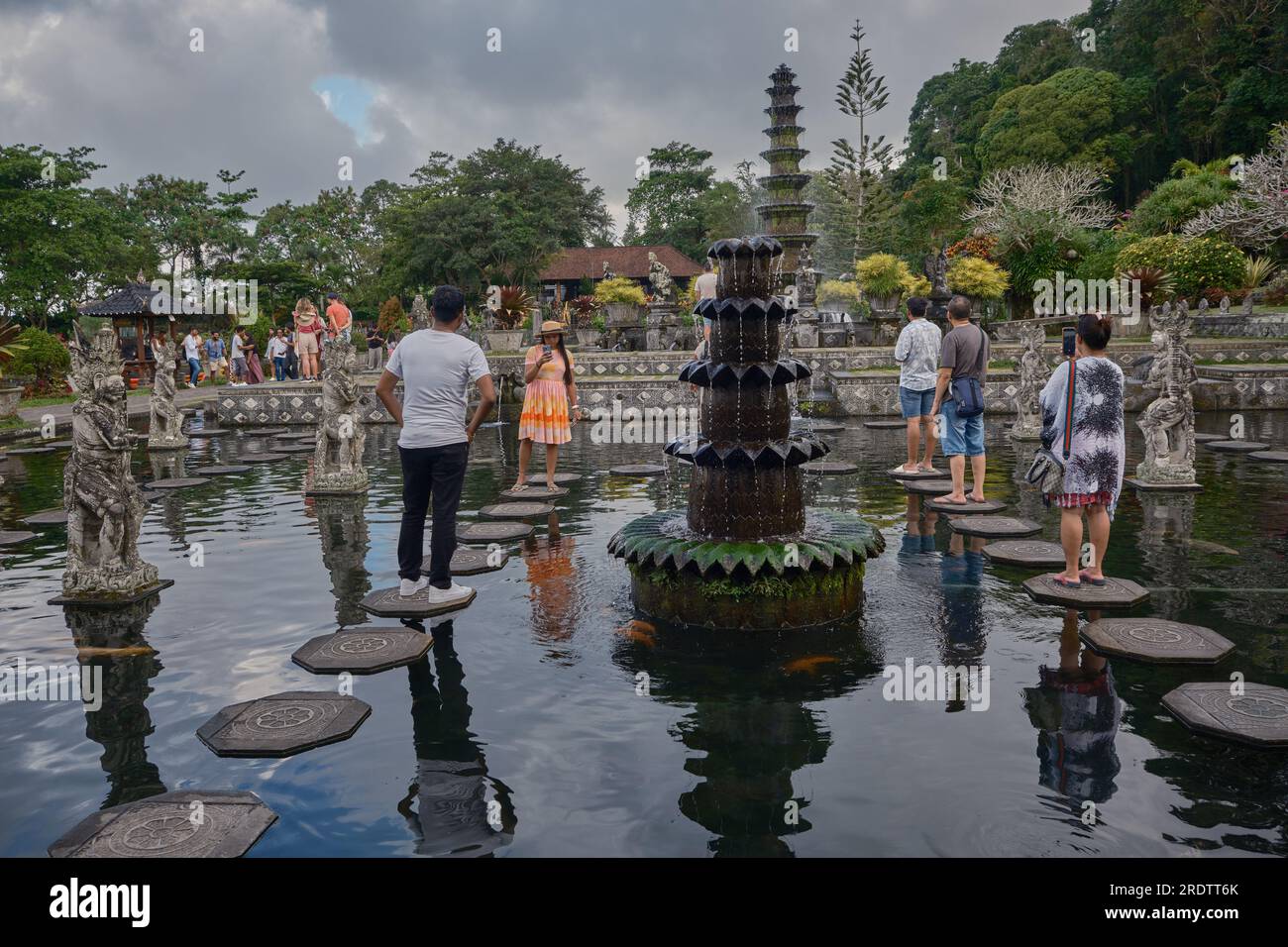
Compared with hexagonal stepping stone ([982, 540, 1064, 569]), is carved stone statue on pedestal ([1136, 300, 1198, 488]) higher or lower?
higher

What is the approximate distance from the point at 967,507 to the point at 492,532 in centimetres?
474

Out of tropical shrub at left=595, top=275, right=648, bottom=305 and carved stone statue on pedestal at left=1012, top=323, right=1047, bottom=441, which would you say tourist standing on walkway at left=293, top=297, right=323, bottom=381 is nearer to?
tropical shrub at left=595, top=275, right=648, bottom=305

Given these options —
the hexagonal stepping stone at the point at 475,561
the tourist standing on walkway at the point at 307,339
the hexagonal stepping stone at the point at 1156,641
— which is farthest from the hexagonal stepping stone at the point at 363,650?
the tourist standing on walkway at the point at 307,339

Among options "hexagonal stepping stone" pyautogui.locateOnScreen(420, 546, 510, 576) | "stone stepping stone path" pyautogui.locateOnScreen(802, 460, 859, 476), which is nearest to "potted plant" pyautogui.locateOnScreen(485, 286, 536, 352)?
"stone stepping stone path" pyautogui.locateOnScreen(802, 460, 859, 476)

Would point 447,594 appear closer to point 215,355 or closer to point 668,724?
point 668,724

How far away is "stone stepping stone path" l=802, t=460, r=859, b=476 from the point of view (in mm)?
11281

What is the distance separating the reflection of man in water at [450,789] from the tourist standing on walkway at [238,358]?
22.9m

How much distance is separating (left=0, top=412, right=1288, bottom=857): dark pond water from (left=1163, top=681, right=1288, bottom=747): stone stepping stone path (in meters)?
0.09

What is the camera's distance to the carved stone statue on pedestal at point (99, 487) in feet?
20.3

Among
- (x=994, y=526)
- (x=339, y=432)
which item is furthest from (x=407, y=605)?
(x=994, y=526)

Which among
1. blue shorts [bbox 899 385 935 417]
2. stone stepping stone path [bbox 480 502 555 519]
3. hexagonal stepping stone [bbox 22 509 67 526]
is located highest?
blue shorts [bbox 899 385 935 417]

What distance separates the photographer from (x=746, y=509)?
5906 millimetres
